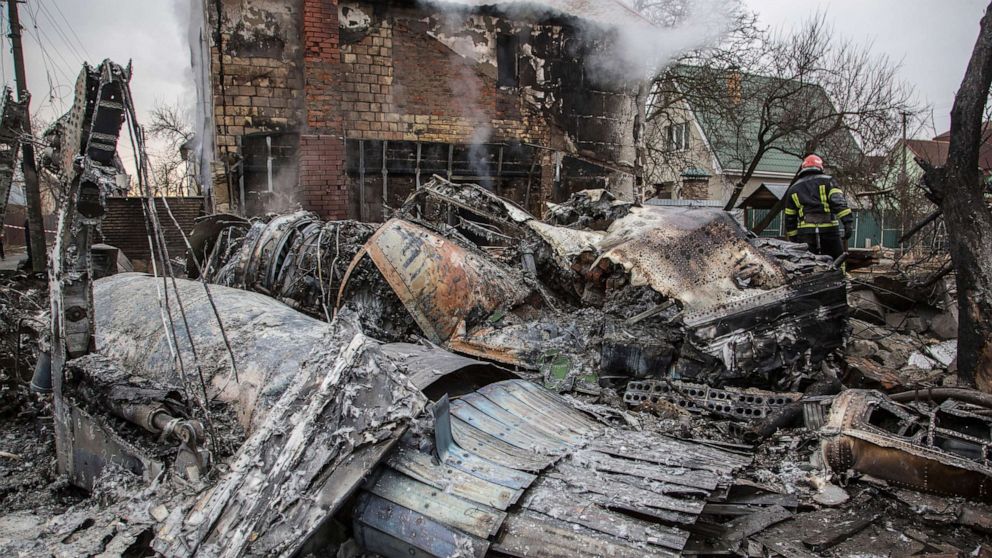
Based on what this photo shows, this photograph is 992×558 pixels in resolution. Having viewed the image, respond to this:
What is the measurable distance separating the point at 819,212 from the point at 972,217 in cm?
236

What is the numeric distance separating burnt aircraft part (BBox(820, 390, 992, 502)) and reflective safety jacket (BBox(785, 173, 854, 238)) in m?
3.66

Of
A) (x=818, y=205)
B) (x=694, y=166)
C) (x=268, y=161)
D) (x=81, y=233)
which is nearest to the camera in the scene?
(x=81, y=233)

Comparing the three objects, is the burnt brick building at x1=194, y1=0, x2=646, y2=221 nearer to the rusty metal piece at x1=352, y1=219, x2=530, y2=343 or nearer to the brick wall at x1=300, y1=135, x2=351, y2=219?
the brick wall at x1=300, y1=135, x2=351, y2=219

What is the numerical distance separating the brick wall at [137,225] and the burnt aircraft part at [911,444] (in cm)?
1147

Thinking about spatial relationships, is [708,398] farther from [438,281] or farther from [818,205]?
[818,205]

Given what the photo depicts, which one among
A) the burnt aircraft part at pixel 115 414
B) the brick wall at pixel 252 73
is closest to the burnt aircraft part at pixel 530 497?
the burnt aircraft part at pixel 115 414

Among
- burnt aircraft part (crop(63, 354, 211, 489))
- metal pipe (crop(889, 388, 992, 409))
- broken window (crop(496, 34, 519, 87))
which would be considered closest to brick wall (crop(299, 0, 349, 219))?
broken window (crop(496, 34, 519, 87))

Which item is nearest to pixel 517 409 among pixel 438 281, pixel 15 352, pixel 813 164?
pixel 438 281

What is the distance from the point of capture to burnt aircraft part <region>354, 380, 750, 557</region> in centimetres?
Answer: 207

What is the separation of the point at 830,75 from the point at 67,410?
17718mm

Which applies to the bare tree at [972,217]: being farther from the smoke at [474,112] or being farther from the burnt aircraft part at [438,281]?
the smoke at [474,112]

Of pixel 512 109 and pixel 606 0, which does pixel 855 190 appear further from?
pixel 512 109

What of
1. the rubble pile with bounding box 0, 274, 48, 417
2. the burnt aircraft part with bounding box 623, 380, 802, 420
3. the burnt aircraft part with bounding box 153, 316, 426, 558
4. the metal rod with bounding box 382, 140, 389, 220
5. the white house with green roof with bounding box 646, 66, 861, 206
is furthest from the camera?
the white house with green roof with bounding box 646, 66, 861, 206

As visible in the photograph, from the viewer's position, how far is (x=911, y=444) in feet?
9.51
